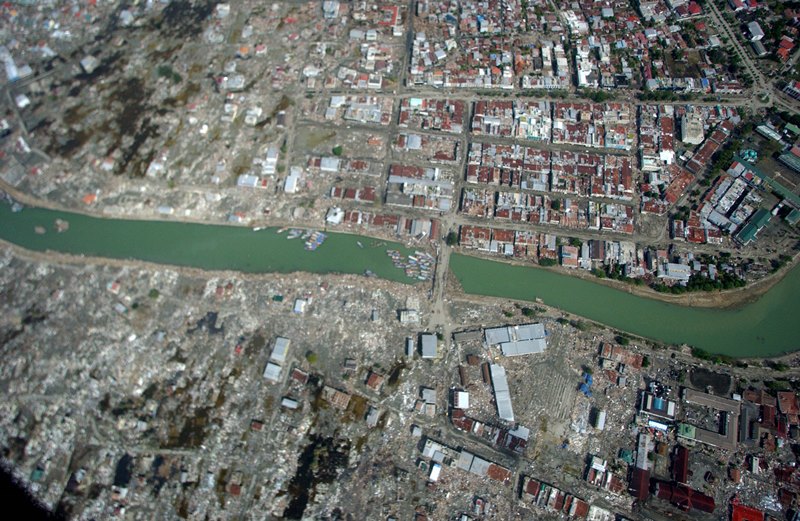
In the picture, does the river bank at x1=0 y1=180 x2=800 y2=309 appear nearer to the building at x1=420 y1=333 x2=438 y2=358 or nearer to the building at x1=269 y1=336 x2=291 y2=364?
the building at x1=420 y1=333 x2=438 y2=358

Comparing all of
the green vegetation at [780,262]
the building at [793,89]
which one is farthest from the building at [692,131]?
the green vegetation at [780,262]

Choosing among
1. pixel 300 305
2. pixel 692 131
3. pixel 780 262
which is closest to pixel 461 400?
pixel 300 305

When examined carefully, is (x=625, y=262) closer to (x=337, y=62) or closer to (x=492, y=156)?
(x=492, y=156)

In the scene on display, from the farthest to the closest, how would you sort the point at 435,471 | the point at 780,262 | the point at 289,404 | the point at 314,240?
the point at 314,240 → the point at 780,262 → the point at 289,404 → the point at 435,471

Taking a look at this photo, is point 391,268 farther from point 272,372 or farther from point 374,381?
point 272,372

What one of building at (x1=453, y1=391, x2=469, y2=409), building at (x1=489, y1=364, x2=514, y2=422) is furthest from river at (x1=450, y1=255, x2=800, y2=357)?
building at (x1=453, y1=391, x2=469, y2=409)

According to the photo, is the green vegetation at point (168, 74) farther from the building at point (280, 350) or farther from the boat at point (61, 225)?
the building at point (280, 350)
